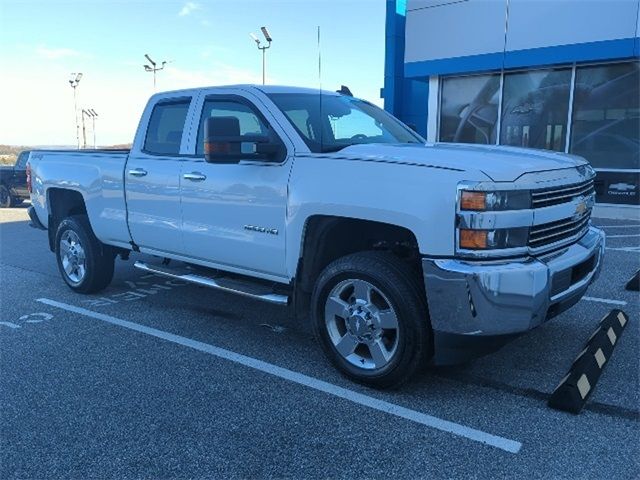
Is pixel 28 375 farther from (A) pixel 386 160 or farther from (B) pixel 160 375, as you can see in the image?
A: (A) pixel 386 160

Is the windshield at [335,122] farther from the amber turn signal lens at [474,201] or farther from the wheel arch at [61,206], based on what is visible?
the wheel arch at [61,206]

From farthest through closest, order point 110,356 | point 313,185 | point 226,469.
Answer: point 110,356 → point 313,185 → point 226,469

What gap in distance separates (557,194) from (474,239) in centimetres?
79

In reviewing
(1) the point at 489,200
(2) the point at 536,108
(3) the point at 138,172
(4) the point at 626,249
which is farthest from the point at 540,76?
(1) the point at 489,200

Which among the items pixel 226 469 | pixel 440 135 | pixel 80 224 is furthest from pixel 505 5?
pixel 226 469

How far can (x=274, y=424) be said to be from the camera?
10.5 feet

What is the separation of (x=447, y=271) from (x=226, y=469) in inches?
62.6

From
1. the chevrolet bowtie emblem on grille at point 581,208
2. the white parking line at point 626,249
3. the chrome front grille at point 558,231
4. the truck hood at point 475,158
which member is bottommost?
the white parking line at point 626,249

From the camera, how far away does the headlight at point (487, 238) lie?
3086mm

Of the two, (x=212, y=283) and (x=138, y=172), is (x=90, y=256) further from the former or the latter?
(x=212, y=283)

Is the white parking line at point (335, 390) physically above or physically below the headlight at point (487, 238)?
below

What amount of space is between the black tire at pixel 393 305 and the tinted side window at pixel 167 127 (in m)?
2.14

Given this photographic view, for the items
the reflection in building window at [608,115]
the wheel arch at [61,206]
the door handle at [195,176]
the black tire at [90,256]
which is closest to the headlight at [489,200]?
the door handle at [195,176]

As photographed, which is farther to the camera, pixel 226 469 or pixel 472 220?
pixel 472 220
